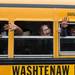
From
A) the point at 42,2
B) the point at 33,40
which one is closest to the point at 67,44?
the point at 33,40

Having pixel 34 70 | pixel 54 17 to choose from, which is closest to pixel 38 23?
pixel 54 17

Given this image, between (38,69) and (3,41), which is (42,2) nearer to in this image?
(3,41)

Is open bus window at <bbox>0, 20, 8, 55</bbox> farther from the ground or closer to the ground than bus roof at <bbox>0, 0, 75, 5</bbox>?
closer to the ground

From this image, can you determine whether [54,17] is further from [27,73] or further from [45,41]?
[27,73]

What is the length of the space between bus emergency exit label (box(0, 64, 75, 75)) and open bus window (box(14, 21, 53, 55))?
206 millimetres

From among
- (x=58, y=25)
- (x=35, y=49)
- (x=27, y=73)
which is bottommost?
(x=27, y=73)

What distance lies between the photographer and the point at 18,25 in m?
5.61

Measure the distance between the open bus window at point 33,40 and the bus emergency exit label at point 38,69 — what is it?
0.21m

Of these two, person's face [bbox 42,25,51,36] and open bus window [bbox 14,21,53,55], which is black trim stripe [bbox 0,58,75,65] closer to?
open bus window [bbox 14,21,53,55]

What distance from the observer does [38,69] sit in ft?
18.2

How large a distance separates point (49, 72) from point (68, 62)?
310 mm

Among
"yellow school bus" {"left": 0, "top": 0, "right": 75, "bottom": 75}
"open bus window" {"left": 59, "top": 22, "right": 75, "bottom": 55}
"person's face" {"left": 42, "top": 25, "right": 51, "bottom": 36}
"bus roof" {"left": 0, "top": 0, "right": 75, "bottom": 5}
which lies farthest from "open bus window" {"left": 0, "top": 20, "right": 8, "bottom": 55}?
"open bus window" {"left": 59, "top": 22, "right": 75, "bottom": 55}

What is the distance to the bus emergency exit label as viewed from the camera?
216 inches

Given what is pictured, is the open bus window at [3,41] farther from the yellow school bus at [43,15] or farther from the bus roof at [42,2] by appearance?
the bus roof at [42,2]
